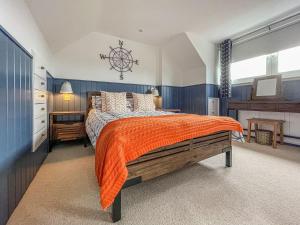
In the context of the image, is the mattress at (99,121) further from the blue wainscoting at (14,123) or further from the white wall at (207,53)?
the white wall at (207,53)

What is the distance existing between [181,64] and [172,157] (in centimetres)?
383

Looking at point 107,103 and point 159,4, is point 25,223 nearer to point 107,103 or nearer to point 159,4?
point 107,103

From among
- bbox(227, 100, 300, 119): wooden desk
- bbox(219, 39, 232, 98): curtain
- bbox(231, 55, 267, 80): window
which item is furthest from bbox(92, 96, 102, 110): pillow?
bbox(231, 55, 267, 80): window

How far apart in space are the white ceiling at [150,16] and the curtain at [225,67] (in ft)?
1.55

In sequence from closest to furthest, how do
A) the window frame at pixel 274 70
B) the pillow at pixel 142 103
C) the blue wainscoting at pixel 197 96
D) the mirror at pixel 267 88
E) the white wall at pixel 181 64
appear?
the window frame at pixel 274 70 → the mirror at pixel 267 88 → the pillow at pixel 142 103 → the white wall at pixel 181 64 → the blue wainscoting at pixel 197 96

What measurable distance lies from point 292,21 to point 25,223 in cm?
493

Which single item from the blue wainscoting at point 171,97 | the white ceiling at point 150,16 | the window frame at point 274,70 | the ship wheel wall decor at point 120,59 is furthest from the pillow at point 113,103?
the window frame at point 274,70

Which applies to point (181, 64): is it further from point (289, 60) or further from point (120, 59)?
point (289, 60)

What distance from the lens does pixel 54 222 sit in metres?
1.12

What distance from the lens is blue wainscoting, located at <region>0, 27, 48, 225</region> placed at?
3.49 feet

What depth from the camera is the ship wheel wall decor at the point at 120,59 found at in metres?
3.81

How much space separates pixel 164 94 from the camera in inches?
180

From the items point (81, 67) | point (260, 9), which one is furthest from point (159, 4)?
point (81, 67)

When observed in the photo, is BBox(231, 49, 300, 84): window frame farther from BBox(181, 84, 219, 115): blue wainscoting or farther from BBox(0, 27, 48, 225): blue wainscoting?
BBox(0, 27, 48, 225): blue wainscoting
